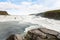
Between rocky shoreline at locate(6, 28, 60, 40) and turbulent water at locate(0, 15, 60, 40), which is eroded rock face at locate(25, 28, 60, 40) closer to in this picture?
rocky shoreline at locate(6, 28, 60, 40)

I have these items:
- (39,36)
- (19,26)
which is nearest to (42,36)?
(39,36)

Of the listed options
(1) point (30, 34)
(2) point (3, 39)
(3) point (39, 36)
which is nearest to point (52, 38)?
(3) point (39, 36)

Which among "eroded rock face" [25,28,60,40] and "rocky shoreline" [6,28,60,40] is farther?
"eroded rock face" [25,28,60,40]

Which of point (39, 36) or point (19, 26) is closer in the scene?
point (39, 36)

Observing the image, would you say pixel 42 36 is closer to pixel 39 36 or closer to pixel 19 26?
pixel 39 36

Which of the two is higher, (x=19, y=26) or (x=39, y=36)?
(x=39, y=36)

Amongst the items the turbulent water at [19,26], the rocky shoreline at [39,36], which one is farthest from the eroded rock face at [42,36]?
Answer: the turbulent water at [19,26]

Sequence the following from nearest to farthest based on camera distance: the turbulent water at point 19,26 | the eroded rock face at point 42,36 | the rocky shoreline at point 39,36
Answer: the rocky shoreline at point 39,36, the eroded rock face at point 42,36, the turbulent water at point 19,26

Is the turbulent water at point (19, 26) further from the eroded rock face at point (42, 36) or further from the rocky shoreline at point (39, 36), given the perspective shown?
the eroded rock face at point (42, 36)

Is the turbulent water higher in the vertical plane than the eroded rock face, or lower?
lower

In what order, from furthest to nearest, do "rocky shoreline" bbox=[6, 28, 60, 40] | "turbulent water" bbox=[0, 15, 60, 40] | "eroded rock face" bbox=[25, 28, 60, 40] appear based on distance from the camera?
"turbulent water" bbox=[0, 15, 60, 40], "eroded rock face" bbox=[25, 28, 60, 40], "rocky shoreline" bbox=[6, 28, 60, 40]

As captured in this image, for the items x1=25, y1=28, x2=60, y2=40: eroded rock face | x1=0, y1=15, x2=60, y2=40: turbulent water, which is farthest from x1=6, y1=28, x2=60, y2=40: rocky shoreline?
x1=0, y1=15, x2=60, y2=40: turbulent water

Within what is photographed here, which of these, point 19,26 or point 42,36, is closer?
point 42,36

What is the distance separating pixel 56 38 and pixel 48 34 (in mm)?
921
